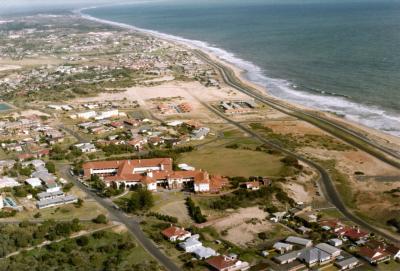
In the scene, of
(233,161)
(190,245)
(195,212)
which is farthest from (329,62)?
(190,245)

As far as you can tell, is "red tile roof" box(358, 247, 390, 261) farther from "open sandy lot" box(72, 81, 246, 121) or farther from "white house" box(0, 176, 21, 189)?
"open sandy lot" box(72, 81, 246, 121)

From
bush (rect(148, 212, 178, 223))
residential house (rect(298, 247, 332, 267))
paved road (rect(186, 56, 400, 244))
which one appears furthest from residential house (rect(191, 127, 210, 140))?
residential house (rect(298, 247, 332, 267))

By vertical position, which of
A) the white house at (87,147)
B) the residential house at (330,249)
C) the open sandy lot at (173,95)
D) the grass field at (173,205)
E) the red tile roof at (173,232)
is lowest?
the open sandy lot at (173,95)

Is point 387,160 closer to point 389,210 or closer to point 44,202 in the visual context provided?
point 389,210

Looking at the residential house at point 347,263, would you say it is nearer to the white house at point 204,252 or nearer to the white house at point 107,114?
the white house at point 204,252

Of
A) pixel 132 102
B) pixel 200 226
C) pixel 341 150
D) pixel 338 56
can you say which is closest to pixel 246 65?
pixel 338 56

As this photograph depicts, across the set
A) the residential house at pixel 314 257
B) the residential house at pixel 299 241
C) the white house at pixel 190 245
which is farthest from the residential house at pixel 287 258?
the white house at pixel 190 245
